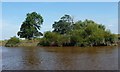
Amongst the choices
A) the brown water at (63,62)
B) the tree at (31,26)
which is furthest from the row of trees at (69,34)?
the brown water at (63,62)

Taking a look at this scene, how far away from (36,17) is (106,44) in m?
25.5

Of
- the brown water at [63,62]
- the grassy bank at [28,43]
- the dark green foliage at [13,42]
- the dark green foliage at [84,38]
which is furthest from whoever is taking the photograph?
the grassy bank at [28,43]

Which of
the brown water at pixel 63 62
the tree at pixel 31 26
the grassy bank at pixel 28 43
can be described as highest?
the tree at pixel 31 26

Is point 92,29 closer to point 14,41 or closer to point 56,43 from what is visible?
point 56,43

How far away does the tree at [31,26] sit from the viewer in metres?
78.1

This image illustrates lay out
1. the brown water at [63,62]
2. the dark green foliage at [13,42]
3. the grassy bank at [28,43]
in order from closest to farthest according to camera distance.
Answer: the brown water at [63,62]
the dark green foliage at [13,42]
the grassy bank at [28,43]

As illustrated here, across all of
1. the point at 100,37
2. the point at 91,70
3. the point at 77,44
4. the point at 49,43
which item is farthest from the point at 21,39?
the point at 91,70

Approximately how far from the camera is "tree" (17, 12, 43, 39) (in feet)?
256

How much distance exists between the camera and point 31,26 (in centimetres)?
7894

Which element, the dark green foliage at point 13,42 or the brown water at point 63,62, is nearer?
the brown water at point 63,62

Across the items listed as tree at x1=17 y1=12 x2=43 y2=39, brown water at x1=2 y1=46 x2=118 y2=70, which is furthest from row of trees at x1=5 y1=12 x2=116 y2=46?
brown water at x1=2 y1=46 x2=118 y2=70

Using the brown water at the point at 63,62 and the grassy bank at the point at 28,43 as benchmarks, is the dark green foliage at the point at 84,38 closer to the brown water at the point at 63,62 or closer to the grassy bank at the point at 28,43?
the grassy bank at the point at 28,43

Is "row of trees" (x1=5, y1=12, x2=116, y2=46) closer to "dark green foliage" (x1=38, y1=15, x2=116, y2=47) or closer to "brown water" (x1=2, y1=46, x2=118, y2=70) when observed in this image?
"dark green foliage" (x1=38, y1=15, x2=116, y2=47)

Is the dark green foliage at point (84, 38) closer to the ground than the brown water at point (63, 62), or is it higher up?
higher up
